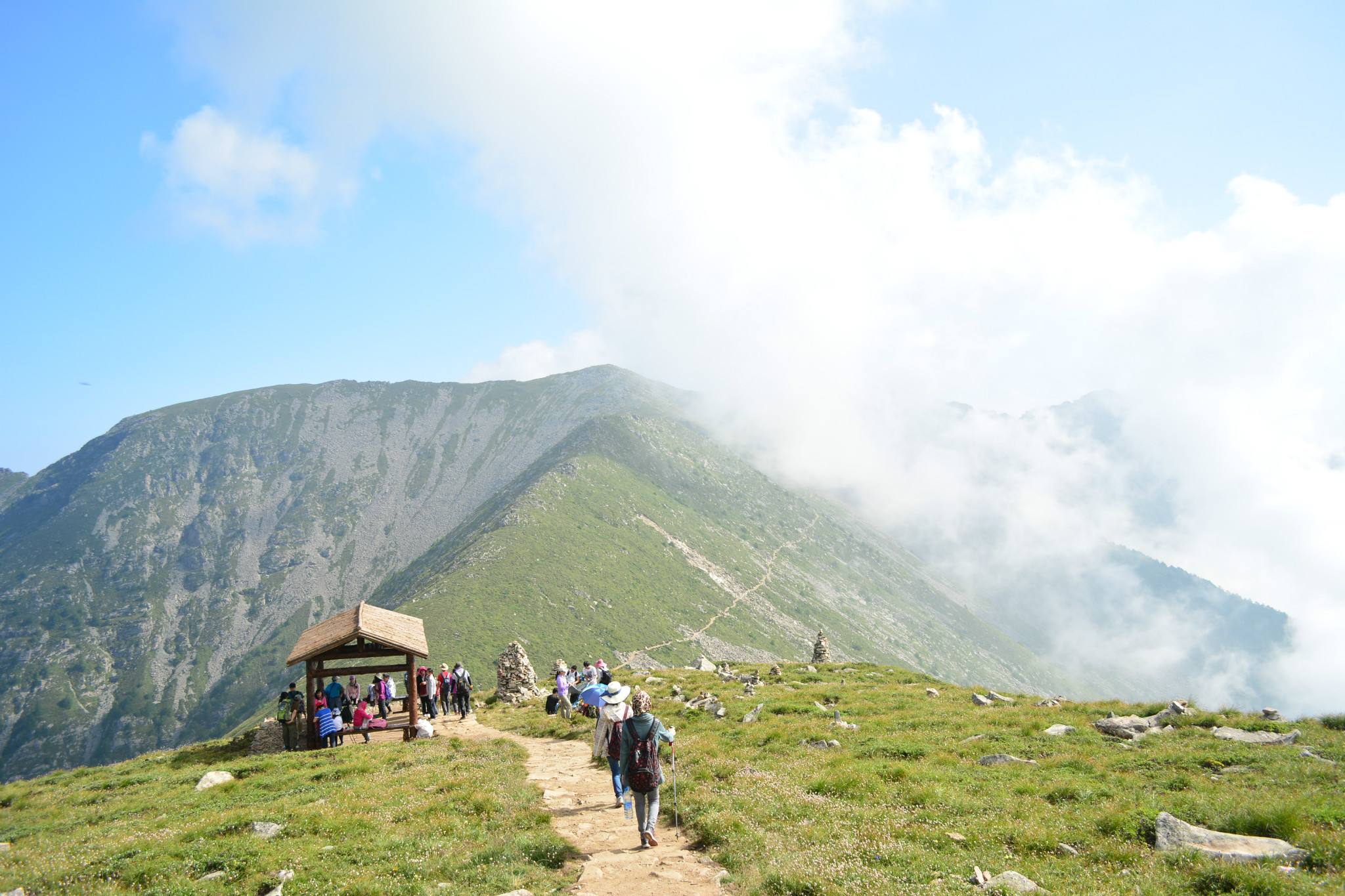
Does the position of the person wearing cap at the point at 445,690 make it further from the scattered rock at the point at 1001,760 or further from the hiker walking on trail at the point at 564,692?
the scattered rock at the point at 1001,760

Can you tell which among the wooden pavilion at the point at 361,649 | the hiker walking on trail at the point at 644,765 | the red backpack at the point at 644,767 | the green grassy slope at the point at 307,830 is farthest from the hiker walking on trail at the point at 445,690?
the red backpack at the point at 644,767

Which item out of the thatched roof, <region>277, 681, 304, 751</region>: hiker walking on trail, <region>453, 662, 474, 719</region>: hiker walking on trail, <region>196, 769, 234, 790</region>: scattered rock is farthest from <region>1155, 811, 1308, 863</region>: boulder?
<region>453, 662, 474, 719</region>: hiker walking on trail

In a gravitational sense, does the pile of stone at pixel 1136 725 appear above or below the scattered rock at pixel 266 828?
below

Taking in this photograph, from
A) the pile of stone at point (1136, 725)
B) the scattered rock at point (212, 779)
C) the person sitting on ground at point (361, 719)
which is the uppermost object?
the pile of stone at point (1136, 725)

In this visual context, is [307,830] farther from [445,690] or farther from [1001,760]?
[445,690]

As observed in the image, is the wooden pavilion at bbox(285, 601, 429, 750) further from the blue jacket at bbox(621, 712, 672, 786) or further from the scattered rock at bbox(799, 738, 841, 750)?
the blue jacket at bbox(621, 712, 672, 786)

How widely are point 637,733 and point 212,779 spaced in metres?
17.2

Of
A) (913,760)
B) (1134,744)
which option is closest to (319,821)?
(913,760)

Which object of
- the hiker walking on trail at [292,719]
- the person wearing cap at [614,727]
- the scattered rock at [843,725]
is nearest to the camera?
the person wearing cap at [614,727]

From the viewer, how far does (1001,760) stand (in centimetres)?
1822

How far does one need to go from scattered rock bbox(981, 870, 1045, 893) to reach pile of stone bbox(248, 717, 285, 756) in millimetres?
29411

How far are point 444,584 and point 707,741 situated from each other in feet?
473

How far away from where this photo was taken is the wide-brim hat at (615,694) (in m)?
16.5

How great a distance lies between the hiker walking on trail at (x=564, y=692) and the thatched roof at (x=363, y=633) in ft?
24.2
